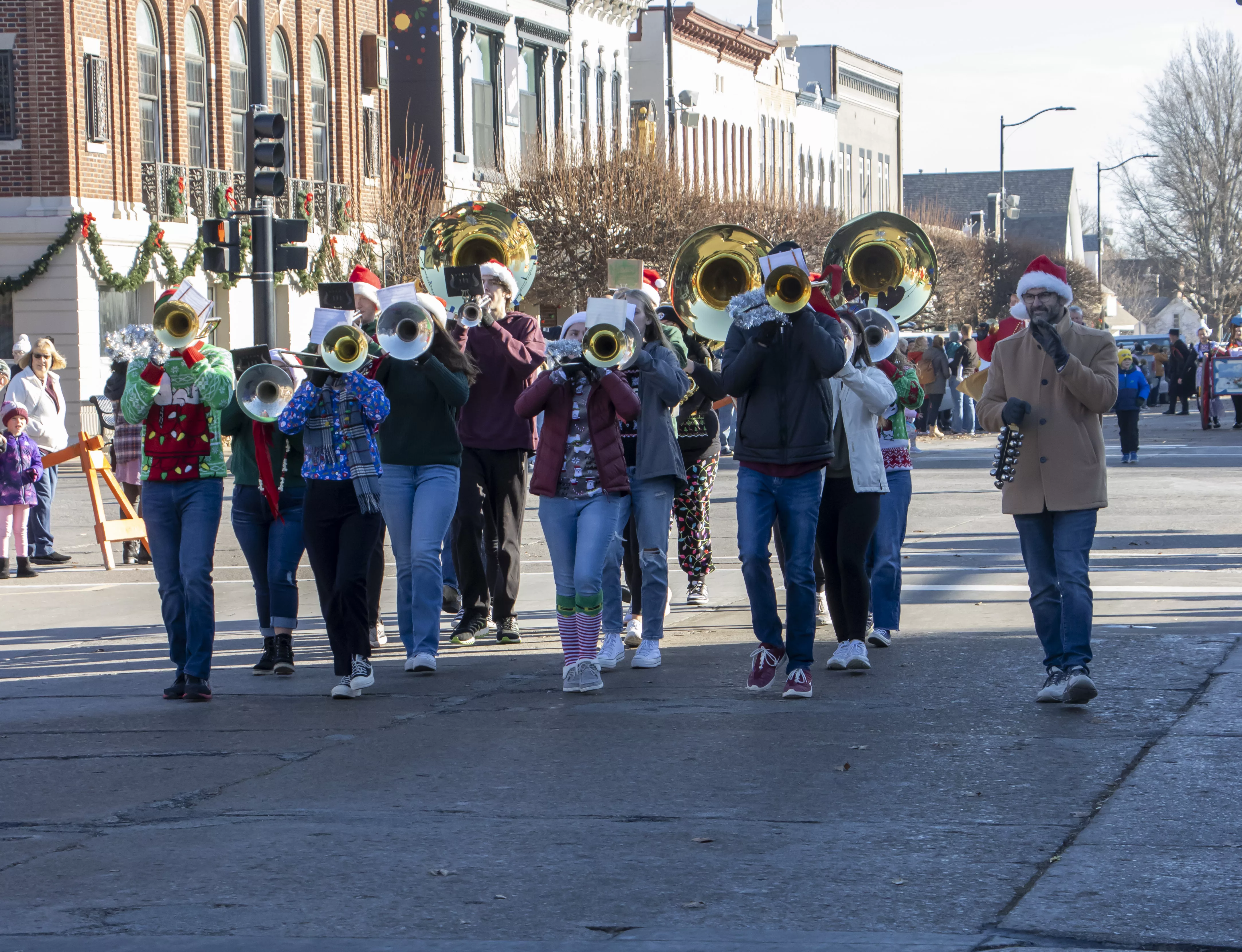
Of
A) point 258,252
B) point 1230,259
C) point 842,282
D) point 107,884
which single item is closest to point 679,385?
point 842,282

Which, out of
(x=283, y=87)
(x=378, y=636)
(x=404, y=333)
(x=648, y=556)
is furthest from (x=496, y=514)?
(x=283, y=87)

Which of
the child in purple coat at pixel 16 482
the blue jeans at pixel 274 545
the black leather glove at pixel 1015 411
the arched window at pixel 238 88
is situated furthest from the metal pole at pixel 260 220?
the arched window at pixel 238 88

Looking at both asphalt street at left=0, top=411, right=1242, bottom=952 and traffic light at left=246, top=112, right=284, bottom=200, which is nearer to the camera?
asphalt street at left=0, top=411, right=1242, bottom=952

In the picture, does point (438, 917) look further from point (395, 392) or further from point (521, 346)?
point (521, 346)

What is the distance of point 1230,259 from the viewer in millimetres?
76250

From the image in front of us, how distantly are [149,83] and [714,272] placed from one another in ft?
72.8

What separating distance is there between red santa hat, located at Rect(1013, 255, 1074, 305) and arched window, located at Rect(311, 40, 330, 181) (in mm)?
28107

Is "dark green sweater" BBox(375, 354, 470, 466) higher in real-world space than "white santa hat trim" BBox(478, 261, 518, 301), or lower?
lower

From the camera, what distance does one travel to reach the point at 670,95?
38219mm

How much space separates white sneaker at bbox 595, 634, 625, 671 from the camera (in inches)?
368

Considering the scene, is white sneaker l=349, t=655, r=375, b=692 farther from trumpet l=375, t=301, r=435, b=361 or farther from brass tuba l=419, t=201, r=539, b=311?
brass tuba l=419, t=201, r=539, b=311

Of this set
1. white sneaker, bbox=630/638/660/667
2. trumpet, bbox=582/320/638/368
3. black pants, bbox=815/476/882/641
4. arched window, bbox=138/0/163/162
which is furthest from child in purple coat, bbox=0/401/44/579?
arched window, bbox=138/0/163/162

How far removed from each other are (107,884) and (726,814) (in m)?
1.94

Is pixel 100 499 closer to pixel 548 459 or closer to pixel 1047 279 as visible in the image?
pixel 548 459
